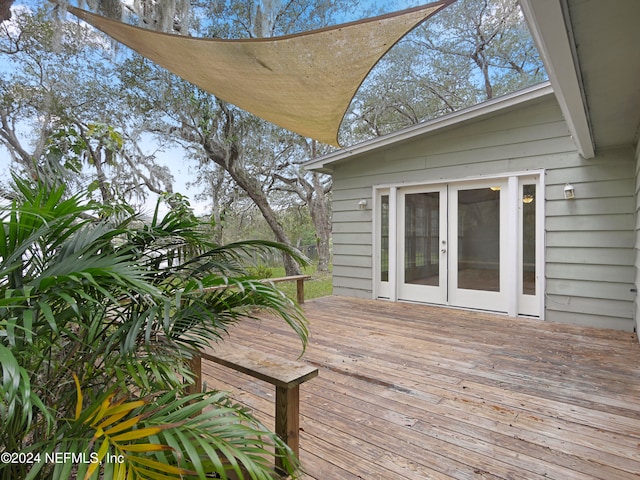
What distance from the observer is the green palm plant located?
Result: 90 cm

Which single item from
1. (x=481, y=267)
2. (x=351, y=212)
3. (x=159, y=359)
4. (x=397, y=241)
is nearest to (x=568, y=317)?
(x=481, y=267)

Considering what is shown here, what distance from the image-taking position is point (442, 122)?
4734 mm

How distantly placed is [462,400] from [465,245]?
293cm

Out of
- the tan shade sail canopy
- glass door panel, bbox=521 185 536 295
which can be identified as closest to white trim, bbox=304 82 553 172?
glass door panel, bbox=521 185 536 295

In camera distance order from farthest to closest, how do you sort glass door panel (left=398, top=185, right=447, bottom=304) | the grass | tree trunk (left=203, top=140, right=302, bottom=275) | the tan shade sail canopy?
tree trunk (left=203, top=140, right=302, bottom=275) < the grass < glass door panel (left=398, top=185, right=447, bottom=304) < the tan shade sail canopy

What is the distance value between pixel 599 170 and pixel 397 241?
259cm

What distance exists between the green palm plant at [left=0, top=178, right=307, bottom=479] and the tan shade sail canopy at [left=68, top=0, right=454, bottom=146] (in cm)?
204

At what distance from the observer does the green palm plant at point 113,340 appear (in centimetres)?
90

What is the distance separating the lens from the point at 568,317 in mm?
4148

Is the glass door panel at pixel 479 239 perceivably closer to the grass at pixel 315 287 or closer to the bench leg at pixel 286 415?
the grass at pixel 315 287

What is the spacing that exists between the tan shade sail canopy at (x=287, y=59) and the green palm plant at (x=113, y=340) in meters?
2.04

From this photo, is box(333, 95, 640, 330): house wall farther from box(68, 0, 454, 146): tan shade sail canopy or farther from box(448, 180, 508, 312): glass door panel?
box(68, 0, 454, 146): tan shade sail canopy

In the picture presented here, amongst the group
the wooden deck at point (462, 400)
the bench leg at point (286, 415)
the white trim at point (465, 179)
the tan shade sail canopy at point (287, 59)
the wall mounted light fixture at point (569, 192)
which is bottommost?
the wooden deck at point (462, 400)

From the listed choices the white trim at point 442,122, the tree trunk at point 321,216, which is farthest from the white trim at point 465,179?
the tree trunk at point 321,216
